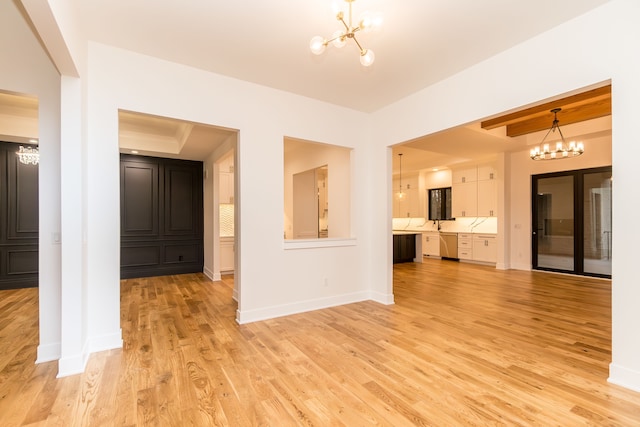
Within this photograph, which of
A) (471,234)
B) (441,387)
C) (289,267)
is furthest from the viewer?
(471,234)

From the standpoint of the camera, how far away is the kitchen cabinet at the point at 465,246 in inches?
333

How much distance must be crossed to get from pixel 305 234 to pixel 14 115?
588cm

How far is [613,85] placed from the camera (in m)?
2.29

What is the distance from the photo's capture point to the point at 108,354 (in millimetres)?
2750

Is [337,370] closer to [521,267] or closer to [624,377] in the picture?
[624,377]

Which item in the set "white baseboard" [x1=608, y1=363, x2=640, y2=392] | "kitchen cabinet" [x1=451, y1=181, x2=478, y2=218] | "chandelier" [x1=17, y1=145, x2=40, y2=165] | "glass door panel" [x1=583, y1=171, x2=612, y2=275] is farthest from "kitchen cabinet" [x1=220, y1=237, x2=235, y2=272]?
"glass door panel" [x1=583, y1=171, x2=612, y2=275]

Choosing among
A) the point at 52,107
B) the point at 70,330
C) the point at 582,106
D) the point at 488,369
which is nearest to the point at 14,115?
the point at 52,107

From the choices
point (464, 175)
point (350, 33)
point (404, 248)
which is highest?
point (350, 33)

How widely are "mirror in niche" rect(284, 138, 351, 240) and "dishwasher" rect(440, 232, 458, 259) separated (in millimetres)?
4375

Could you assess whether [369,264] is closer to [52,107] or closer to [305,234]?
[305,234]

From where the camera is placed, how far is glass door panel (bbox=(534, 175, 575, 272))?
6.49 meters

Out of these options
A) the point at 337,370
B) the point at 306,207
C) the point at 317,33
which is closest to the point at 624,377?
the point at 337,370

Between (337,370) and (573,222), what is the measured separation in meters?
6.82

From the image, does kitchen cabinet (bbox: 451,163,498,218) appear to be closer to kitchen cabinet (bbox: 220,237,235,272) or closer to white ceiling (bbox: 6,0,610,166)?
white ceiling (bbox: 6,0,610,166)
